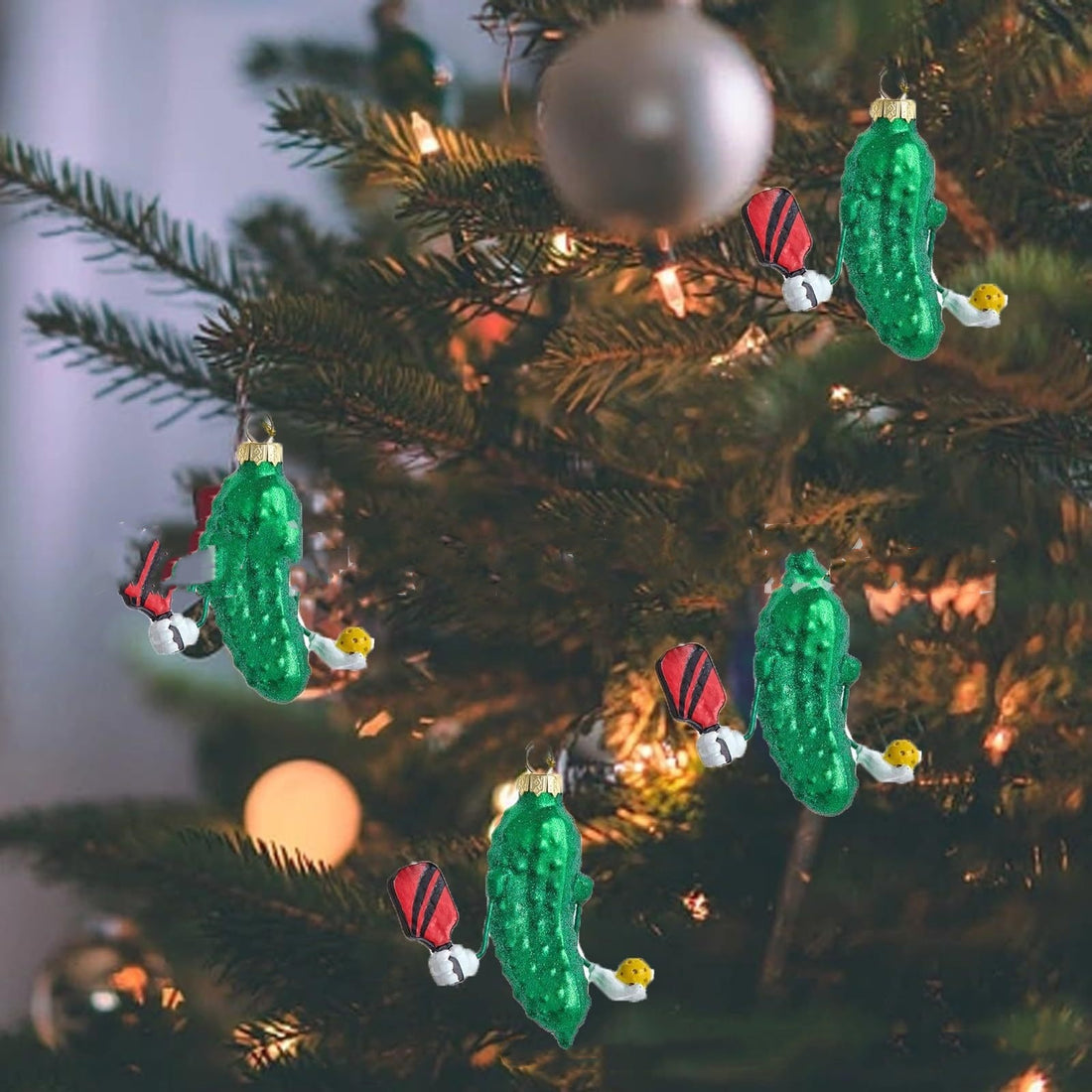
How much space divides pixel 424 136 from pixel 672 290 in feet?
0.37

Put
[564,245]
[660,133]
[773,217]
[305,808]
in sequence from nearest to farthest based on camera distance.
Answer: [773,217], [660,133], [564,245], [305,808]

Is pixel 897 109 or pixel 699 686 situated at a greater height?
pixel 897 109

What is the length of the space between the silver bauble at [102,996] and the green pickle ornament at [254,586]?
0.38m

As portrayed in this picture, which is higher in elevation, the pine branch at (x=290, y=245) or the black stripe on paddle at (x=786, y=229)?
the black stripe on paddle at (x=786, y=229)

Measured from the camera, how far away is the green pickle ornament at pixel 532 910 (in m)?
0.52

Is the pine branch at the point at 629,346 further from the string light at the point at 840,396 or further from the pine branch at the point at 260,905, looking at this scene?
the pine branch at the point at 260,905

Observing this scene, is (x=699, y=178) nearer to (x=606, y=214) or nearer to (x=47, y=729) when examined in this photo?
(x=606, y=214)

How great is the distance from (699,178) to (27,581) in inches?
43.4

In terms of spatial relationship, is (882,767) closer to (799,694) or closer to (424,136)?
(799,694)

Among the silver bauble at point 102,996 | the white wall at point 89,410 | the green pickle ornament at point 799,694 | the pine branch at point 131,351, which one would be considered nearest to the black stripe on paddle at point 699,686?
the green pickle ornament at point 799,694

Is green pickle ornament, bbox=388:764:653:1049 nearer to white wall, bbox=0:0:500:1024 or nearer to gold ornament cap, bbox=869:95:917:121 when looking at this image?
gold ornament cap, bbox=869:95:917:121

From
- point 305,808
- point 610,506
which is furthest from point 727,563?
point 305,808

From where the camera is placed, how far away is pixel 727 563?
64 centimetres

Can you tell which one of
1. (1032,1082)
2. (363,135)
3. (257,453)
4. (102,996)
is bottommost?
(102,996)
